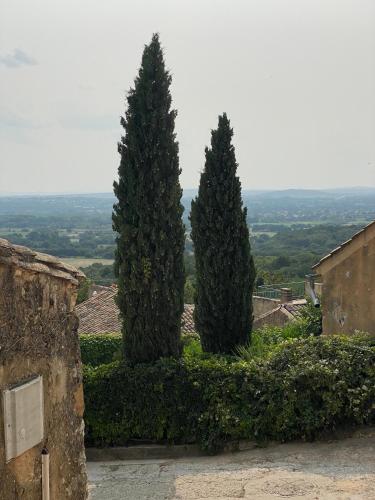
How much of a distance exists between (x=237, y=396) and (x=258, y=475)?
2.17 m

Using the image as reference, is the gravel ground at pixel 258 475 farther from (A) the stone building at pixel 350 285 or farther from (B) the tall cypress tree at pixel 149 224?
(B) the tall cypress tree at pixel 149 224

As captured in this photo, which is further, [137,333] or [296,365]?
[137,333]

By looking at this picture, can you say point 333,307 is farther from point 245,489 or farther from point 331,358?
point 245,489

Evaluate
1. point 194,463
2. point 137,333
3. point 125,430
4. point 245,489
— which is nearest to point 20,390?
point 245,489

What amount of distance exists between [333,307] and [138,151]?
551 centimetres

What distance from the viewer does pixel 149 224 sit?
14164mm

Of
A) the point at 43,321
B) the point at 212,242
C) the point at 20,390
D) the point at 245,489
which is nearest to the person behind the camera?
the point at 20,390

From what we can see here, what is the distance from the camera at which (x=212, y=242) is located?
15.9 m

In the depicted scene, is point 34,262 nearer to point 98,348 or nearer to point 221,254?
point 221,254

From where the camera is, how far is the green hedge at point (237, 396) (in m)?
11.1

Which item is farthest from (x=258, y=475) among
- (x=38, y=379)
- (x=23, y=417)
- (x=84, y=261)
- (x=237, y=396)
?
(x=84, y=261)

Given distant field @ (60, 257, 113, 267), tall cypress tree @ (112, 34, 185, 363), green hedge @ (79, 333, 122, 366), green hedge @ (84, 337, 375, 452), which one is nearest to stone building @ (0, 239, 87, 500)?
green hedge @ (84, 337, 375, 452)

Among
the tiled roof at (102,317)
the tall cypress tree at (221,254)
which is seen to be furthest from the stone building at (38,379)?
the tiled roof at (102,317)

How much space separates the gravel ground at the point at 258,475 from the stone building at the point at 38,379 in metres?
4.18
